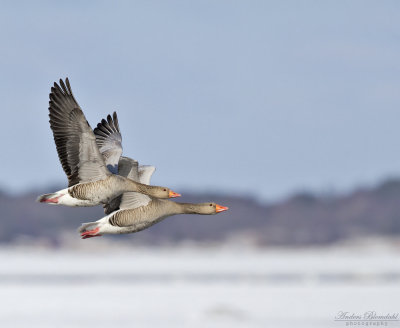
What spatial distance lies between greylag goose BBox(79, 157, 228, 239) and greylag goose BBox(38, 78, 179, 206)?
21 cm

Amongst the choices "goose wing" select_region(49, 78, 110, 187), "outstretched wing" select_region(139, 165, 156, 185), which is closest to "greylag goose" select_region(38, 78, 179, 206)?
"goose wing" select_region(49, 78, 110, 187)

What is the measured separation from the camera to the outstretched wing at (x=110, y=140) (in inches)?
618

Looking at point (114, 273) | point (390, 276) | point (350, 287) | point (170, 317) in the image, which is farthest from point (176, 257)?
point (170, 317)

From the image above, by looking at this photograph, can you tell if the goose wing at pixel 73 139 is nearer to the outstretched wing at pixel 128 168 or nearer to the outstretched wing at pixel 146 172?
the outstretched wing at pixel 128 168

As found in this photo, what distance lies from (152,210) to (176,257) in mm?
140840

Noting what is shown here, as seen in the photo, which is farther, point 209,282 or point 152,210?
point 209,282

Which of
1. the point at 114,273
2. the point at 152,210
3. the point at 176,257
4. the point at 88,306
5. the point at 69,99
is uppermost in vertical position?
the point at 176,257

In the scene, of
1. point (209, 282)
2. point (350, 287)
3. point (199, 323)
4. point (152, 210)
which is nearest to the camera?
Answer: point (152, 210)

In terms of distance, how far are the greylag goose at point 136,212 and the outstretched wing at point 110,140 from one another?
1982 mm

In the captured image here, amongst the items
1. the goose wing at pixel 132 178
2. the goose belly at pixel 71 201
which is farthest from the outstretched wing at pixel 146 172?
the goose belly at pixel 71 201

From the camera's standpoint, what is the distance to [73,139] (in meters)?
14.0

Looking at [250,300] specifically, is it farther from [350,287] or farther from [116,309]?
[350,287]

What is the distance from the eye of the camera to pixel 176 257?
6014 inches

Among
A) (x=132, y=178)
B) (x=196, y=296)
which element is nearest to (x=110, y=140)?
(x=132, y=178)
